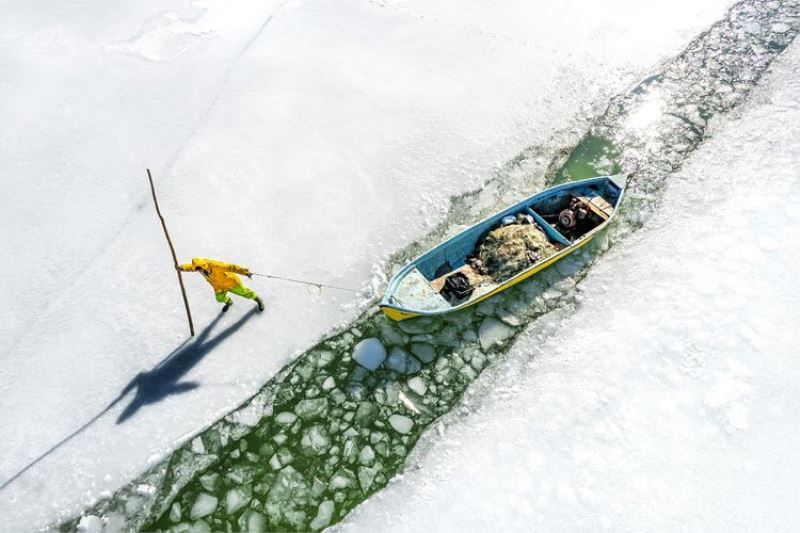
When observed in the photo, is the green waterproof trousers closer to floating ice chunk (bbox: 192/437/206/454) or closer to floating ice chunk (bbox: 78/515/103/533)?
floating ice chunk (bbox: 192/437/206/454)

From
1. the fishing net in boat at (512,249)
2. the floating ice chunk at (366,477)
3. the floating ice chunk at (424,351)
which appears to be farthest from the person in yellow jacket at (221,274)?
the fishing net in boat at (512,249)

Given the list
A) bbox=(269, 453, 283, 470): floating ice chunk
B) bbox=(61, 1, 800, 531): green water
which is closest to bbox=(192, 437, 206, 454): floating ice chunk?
bbox=(61, 1, 800, 531): green water

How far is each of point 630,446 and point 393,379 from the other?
2.81 meters

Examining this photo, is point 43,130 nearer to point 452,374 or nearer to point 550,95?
point 452,374

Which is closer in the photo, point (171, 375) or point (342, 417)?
point (342, 417)

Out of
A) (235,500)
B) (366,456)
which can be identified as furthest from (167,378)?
(366,456)

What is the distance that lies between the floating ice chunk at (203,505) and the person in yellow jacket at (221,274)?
2233 millimetres

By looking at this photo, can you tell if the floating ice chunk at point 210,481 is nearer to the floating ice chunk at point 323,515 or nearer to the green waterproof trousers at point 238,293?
the floating ice chunk at point 323,515

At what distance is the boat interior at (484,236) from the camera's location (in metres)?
6.87

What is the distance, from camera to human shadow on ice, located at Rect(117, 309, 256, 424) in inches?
249

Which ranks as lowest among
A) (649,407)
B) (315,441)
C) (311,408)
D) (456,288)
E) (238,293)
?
(315,441)

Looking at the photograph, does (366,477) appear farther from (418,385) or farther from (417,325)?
(417,325)

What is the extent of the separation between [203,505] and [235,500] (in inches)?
13.4

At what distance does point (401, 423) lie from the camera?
6246 millimetres
